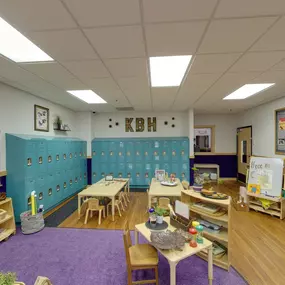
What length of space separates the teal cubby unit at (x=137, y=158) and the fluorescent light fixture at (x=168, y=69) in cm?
276

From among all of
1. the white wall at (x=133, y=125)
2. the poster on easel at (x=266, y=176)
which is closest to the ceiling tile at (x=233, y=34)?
the poster on easel at (x=266, y=176)

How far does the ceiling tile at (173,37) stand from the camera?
1.57 m

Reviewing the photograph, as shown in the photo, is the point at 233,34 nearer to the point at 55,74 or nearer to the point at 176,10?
the point at 176,10

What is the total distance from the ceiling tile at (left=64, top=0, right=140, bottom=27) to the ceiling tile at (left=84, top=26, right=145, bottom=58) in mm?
87

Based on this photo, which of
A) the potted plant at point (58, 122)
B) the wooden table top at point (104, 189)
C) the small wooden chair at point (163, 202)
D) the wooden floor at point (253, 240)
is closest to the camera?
the wooden floor at point (253, 240)

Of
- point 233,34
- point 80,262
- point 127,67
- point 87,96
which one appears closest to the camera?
point 233,34

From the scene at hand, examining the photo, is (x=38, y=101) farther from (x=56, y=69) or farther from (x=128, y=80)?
(x=128, y=80)

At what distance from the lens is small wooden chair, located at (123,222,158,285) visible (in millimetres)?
1711

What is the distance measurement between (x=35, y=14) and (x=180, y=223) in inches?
98.0

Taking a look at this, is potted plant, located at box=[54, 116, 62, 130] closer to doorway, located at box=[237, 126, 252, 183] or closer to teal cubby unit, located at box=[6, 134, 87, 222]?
teal cubby unit, located at box=[6, 134, 87, 222]

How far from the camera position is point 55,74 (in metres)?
2.70

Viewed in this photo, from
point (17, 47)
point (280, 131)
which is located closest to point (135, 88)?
point (17, 47)

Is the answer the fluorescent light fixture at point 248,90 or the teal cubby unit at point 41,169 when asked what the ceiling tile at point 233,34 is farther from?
the teal cubby unit at point 41,169

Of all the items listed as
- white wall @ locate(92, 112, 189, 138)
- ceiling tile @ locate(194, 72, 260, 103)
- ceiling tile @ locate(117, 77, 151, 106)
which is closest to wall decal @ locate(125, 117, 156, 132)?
white wall @ locate(92, 112, 189, 138)
